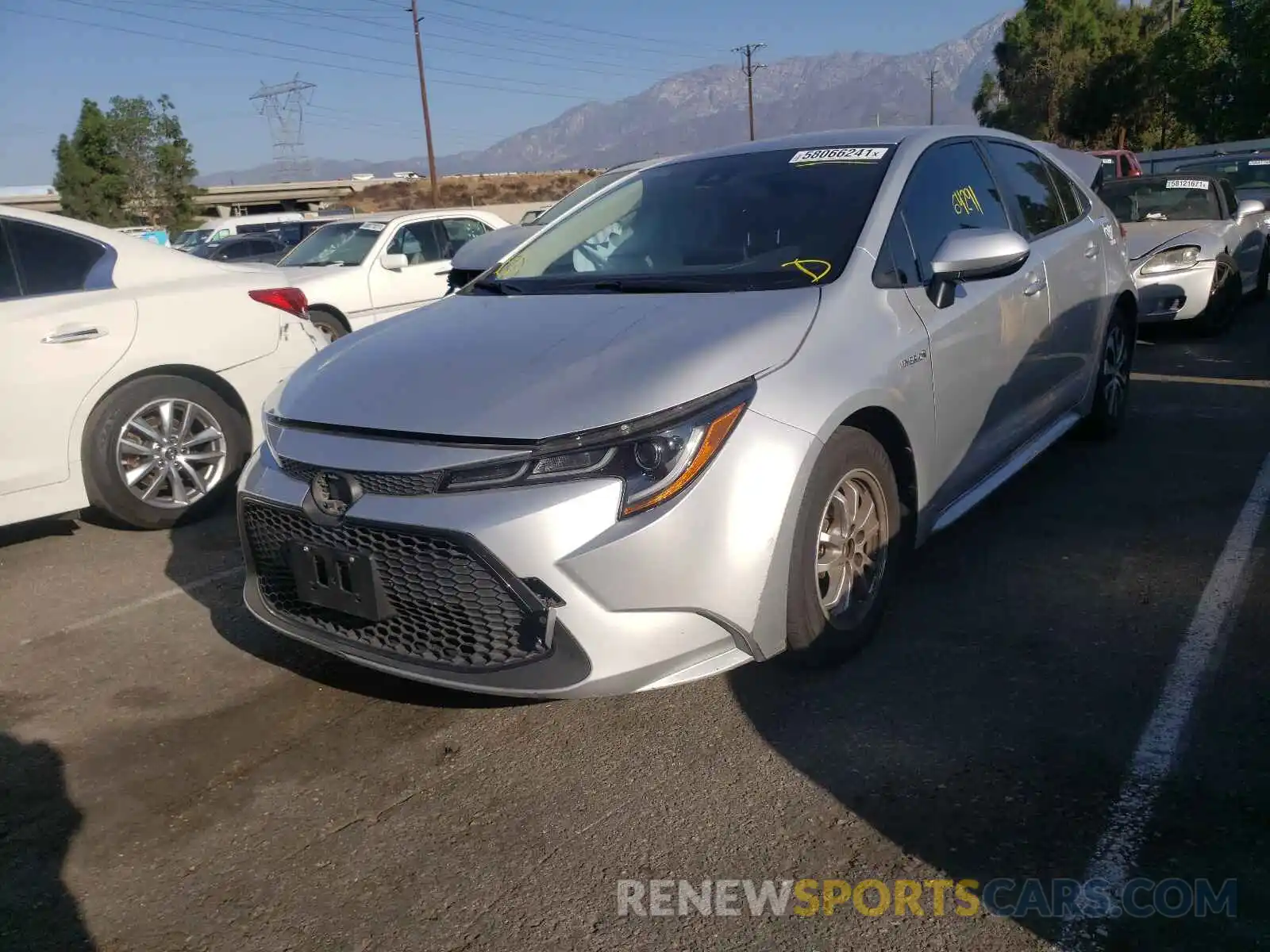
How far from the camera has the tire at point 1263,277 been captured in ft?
37.2

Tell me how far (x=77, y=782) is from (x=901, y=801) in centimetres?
226

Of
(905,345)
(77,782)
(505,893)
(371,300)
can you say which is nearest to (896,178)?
(905,345)

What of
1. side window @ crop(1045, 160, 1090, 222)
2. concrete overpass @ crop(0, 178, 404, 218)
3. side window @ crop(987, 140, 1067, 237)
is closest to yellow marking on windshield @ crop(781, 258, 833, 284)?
side window @ crop(987, 140, 1067, 237)

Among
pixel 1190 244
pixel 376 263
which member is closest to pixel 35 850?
pixel 376 263

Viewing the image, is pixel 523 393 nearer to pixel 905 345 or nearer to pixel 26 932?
pixel 905 345

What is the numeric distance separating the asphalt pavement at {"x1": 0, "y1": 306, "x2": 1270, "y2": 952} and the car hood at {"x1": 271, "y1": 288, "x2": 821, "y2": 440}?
3.14 feet

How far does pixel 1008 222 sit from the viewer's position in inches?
179

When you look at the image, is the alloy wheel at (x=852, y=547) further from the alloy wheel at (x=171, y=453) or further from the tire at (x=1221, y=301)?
the tire at (x=1221, y=301)

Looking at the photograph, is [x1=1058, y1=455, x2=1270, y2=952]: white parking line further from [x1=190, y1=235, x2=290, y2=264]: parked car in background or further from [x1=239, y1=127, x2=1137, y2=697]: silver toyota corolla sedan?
[x1=190, y1=235, x2=290, y2=264]: parked car in background

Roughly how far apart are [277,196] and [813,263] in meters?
86.2

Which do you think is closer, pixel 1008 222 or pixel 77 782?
pixel 77 782

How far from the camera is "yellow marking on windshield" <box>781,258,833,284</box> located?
349 cm

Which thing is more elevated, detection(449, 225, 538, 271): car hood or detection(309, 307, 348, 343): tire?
detection(449, 225, 538, 271): car hood
